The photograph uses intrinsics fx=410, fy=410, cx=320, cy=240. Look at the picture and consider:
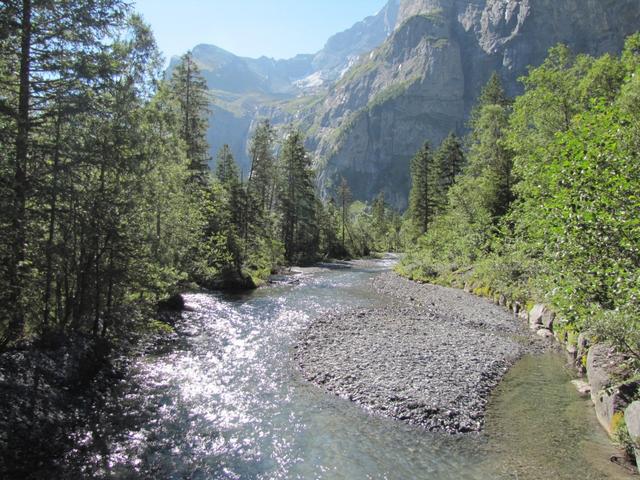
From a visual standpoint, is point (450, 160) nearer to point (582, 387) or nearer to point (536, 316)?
point (536, 316)

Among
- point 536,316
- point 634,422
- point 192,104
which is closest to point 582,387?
point 634,422

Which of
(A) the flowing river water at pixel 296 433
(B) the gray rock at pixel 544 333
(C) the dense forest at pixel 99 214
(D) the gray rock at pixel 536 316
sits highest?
(C) the dense forest at pixel 99 214

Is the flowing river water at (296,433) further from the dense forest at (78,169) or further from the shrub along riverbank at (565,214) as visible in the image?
the dense forest at (78,169)

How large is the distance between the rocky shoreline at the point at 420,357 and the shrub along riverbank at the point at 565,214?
273cm

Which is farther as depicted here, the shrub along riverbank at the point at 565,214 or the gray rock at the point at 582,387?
the gray rock at the point at 582,387

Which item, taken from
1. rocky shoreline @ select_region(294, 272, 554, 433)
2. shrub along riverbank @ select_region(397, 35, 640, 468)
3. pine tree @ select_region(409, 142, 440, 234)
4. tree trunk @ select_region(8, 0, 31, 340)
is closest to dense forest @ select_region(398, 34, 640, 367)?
shrub along riverbank @ select_region(397, 35, 640, 468)

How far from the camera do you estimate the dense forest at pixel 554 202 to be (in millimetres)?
8789

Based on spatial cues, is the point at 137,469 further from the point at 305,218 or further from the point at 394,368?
the point at 305,218

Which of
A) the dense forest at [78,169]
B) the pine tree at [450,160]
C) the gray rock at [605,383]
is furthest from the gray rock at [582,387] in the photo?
the pine tree at [450,160]

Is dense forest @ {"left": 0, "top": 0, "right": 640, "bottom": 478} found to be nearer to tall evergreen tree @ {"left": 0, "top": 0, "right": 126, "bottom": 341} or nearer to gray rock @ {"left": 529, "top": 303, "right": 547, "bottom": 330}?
tall evergreen tree @ {"left": 0, "top": 0, "right": 126, "bottom": 341}

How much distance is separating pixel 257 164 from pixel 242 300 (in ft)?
99.5

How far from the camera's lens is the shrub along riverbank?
8.77m

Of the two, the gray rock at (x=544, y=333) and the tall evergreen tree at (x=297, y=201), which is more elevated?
the tall evergreen tree at (x=297, y=201)

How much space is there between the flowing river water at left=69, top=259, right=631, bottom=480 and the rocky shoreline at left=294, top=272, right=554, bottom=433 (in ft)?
1.74
